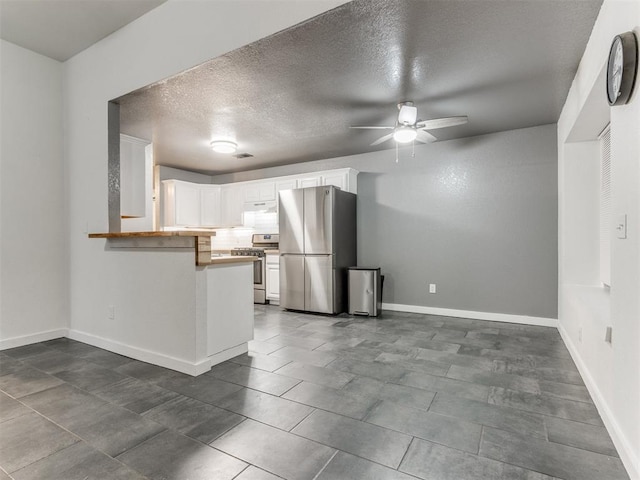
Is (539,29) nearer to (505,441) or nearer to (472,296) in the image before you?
(505,441)

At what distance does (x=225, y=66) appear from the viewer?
2.66 metres

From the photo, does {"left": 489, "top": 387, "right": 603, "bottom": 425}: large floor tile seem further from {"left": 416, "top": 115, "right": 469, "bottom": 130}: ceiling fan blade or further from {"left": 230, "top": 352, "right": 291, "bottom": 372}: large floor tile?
{"left": 416, "top": 115, "right": 469, "bottom": 130}: ceiling fan blade

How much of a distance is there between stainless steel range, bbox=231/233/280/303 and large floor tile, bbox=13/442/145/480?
401cm

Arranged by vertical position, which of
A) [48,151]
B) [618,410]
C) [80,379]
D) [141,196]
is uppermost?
[48,151]

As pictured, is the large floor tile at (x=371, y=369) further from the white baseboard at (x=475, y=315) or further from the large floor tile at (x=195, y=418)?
the white baseboard at (x=475, y=315)

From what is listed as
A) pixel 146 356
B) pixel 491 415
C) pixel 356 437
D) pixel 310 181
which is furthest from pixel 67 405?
pixel 310 181

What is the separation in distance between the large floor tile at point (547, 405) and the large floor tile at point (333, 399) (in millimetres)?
826

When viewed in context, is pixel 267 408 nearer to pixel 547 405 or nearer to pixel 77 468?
pixel 77 468

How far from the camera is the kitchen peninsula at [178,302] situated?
2.63m

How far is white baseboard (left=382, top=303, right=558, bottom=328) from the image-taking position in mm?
4137

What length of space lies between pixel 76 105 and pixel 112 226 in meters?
1.39

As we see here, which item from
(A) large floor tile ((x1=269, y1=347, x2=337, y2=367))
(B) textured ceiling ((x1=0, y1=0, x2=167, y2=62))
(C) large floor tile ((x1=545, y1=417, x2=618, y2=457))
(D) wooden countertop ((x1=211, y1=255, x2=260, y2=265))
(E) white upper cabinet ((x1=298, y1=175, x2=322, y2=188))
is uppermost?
(B) textured ceiling ((x1=0, y1=0, x2=167, y2=62))

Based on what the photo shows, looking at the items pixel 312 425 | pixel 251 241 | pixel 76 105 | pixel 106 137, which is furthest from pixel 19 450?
pixel 251 241

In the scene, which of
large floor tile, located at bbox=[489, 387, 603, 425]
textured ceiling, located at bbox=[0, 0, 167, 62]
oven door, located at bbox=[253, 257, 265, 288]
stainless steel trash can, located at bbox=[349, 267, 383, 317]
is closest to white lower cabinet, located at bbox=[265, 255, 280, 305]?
oven door, located at bbox=[253, 257, 265, 288]
